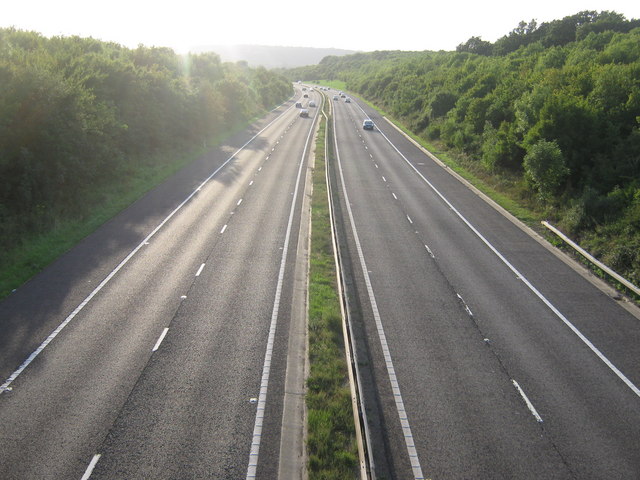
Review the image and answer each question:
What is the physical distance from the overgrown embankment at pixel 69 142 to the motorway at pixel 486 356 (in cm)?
1344

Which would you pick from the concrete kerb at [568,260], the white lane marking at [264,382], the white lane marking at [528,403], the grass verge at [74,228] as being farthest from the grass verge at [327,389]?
the concrete kerb at [568,260]

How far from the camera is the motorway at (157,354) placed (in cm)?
902

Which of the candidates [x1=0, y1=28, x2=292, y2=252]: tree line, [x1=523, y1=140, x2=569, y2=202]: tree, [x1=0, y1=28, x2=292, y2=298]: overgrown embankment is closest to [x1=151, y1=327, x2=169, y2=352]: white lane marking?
[x1=0, y1=28, x2=292, y2=298]: overgrown embankment

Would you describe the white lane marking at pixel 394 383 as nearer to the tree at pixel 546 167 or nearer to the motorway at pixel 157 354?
the motorway at pixel 157 354

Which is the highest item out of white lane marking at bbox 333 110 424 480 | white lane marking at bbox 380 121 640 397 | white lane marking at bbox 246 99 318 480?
white lane marking at bbox 380 121 640 397

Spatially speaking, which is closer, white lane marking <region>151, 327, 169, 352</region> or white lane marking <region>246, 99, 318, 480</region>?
white lane marking <region>246, 99, 318, 480</region>

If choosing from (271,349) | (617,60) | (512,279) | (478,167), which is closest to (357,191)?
(478,167)

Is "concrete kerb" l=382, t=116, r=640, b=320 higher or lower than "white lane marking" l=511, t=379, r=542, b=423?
higher

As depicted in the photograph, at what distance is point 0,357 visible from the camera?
11.7 m

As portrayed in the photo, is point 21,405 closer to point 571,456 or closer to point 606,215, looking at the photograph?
point 571,456

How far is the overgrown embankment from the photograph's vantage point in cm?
1945

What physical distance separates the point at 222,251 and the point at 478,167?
2478cm

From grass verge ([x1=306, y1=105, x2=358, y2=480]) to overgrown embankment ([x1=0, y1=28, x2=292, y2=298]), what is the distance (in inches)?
428

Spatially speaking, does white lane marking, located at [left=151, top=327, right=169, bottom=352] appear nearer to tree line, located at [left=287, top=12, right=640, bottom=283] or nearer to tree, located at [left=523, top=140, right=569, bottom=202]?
tree line, located at [left=287, top=12, right=640, bottom=283]
